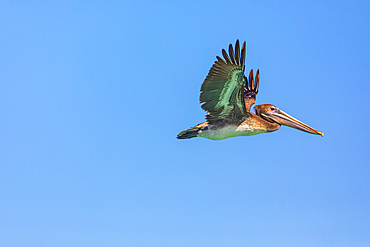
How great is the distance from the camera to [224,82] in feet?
37.0

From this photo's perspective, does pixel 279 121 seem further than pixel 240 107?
Yes

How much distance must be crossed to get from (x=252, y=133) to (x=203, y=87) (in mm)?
2552

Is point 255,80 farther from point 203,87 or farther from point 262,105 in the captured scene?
point 203,87

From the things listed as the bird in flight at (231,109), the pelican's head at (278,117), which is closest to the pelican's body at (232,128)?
the bird in flight at (231,109)

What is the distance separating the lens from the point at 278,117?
45.2 ft

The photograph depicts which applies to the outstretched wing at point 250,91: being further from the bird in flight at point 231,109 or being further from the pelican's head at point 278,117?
the pelican's head at point 278,117

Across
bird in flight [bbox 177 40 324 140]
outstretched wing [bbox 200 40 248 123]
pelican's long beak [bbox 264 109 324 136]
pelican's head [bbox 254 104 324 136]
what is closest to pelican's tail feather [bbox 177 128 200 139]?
bird in flight [bbox 177 40 324 140]

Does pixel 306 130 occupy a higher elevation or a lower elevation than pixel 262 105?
lower

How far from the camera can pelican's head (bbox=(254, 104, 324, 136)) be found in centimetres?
1376

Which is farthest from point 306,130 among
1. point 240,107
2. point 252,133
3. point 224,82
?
point 224,82

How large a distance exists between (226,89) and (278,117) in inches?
118

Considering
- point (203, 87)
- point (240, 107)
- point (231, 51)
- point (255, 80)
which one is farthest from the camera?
point (255, 80)

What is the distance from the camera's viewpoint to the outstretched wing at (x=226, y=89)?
10836mm

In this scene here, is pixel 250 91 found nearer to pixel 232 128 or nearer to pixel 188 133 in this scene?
pixel 232 128
